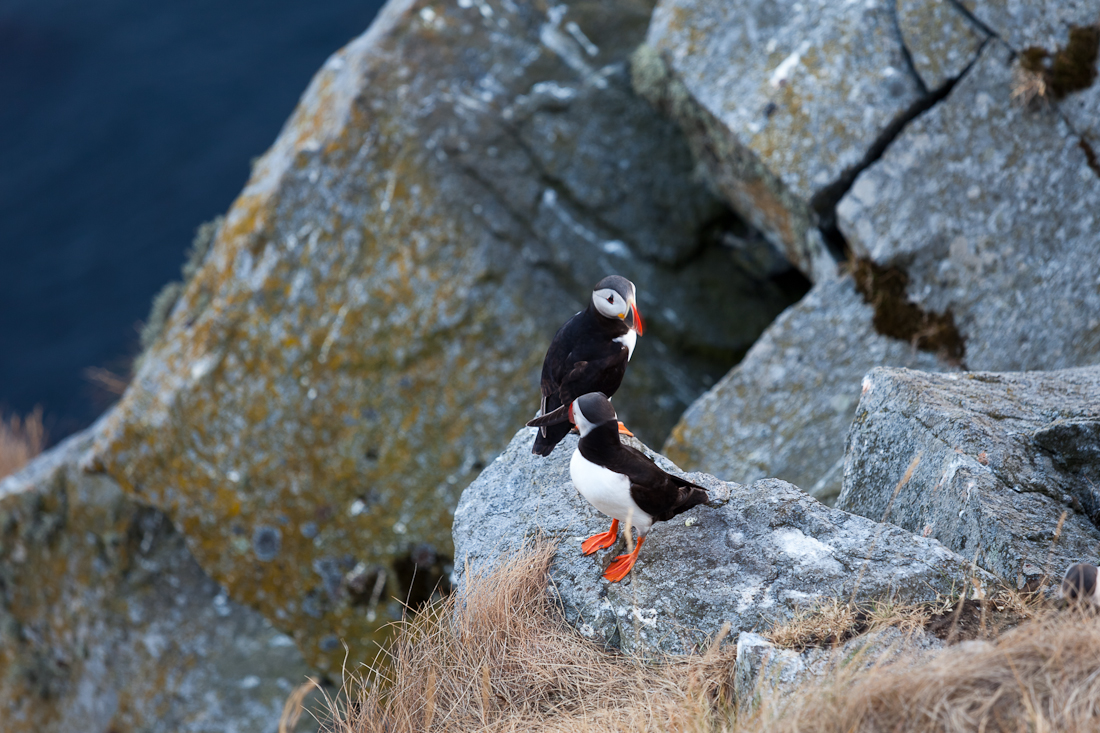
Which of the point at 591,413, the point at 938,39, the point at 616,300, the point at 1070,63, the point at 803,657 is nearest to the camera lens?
the point at 803,657

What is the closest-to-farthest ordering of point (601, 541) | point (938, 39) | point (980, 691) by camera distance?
point (980, 691), point (601, 541), point (938, 39)

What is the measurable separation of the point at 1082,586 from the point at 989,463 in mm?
837

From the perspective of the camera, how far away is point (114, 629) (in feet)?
18.0

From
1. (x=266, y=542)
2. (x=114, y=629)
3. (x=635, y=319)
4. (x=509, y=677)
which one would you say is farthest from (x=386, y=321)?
(x=509, y=677)

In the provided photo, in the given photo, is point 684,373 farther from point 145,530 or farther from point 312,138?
point 145,530

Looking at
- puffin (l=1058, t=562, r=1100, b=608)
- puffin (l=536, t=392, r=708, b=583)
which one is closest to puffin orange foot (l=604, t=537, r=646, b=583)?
puffin (l=536, t=392, r=708, b=583)

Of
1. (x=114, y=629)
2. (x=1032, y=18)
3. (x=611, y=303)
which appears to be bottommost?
(x=114, y=629)

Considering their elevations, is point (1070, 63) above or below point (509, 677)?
above

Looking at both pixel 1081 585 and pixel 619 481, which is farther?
pixel 619 481

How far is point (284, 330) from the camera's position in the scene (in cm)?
536

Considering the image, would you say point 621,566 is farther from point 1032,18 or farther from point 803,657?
point 1032,18

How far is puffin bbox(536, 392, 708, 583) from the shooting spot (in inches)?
100

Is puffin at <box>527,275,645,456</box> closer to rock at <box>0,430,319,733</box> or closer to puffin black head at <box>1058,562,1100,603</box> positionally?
puffin black head at <box>1058,562,1100,603</box>

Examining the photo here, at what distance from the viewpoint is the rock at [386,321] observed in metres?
5.24
